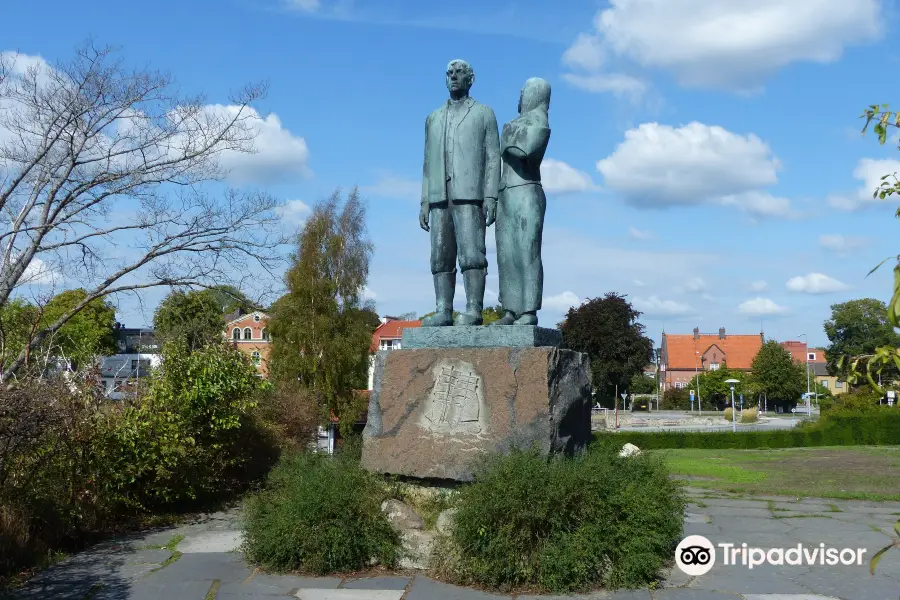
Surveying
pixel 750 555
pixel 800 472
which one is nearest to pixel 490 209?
pixel 750 555

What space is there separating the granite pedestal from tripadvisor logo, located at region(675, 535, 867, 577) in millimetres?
1063

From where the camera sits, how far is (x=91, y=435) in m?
7.09

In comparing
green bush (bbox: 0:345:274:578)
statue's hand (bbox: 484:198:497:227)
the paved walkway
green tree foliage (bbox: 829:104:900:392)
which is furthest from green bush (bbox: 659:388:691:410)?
green tree foliage (bbox: 829:104:900:392)

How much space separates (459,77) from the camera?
6.50 m

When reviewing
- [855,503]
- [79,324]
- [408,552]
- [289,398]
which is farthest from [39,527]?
[79,324]

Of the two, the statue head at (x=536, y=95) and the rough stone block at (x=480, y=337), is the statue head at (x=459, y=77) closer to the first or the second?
the statue head at (x=536, y=95)

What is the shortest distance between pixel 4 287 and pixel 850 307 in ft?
196

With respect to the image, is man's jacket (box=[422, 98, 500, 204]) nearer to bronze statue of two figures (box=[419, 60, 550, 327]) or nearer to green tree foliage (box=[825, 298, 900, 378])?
bronze statue of two figures (box=[419, 60, 550, 327])

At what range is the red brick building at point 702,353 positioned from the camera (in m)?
78.8

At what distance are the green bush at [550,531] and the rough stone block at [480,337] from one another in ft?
3.20

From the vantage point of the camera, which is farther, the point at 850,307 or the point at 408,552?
the point at 850,307

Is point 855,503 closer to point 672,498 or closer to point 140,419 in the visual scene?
point 672,498

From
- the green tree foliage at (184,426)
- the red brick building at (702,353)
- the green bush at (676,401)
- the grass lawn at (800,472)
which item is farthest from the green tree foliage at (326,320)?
the red brick building at (702,353)

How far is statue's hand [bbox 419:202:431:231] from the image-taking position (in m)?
6.61
